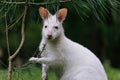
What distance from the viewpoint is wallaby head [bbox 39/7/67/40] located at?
16.6ft

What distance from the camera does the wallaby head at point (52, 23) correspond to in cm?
507

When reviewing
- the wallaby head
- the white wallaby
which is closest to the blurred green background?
the white wallaby

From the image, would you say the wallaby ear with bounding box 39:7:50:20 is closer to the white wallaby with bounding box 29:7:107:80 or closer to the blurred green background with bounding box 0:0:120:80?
the white wallaby with bounding box 29:7:107:80

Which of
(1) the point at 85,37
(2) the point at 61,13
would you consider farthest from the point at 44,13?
(1) the point at 85,37

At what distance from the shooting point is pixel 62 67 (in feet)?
18.1

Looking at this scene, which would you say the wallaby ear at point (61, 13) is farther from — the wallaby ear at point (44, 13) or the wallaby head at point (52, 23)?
the wallaby ear at point (44, 13)

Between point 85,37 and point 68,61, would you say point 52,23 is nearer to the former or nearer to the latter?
point 68,61

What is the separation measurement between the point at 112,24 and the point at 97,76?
9.20 metres

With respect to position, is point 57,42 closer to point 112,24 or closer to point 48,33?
point 48,33

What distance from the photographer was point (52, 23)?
5.22 metres

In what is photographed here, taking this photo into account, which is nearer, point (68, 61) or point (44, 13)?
point (44, 13)

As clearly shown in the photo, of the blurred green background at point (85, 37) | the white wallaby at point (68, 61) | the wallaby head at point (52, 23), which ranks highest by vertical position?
the wallaby head at point (52, 23)

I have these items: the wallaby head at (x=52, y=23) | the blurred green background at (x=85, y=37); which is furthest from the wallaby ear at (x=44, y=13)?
the blurred green background at (x=85, y=37)

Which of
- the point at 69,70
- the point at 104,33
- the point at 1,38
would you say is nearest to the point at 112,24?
the point at 104,33
